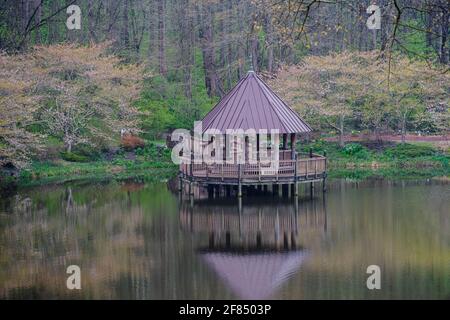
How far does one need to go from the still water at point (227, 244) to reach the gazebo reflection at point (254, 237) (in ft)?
0.12

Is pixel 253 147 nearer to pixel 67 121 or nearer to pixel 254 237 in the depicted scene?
pixel 254 237

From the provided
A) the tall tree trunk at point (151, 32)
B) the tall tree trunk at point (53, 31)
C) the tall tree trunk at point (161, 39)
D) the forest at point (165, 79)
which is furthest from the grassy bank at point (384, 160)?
the tall tree trunk at point (53, 31)

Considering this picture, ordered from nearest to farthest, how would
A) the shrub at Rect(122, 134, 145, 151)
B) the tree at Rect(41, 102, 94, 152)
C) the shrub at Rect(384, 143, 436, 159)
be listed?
the tree at Rect(41, 102, 94, 152) < the shrub at Rect(384, 143, 436, 159) < the shrub at Rect(122, 134, 145, 151)

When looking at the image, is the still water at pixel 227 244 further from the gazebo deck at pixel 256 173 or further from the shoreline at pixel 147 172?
the shoreline at pixel 147 172

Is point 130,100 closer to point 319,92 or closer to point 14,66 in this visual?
point 14,66

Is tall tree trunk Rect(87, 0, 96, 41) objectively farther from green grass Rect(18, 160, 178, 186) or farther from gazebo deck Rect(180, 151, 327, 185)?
gazebo deck Rect(180, 151, 327, 185)

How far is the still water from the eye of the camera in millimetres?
16734

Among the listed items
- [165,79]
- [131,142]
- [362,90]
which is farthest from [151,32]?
[362,90]

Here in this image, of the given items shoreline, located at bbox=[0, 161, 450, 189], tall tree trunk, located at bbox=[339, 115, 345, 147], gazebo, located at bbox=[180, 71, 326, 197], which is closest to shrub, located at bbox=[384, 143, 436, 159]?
shoreline, located at bbox=[0, 161, 450, 189]

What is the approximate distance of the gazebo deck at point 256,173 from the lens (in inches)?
1148

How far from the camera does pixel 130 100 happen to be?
139 feet

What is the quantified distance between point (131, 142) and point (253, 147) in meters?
12.1
